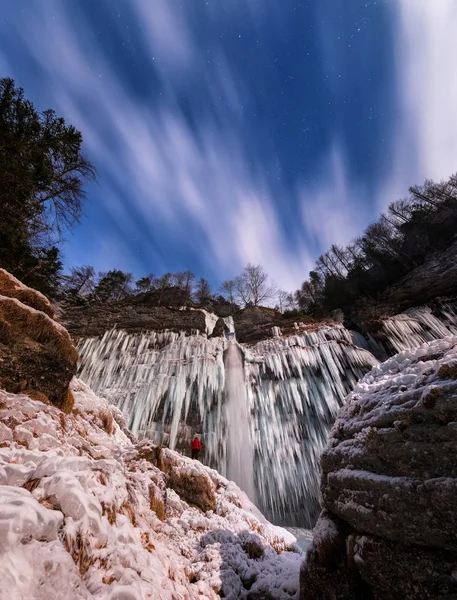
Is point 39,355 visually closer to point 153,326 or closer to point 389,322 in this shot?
point 153,326

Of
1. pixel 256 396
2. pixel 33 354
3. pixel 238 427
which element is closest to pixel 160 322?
pixel 256 396

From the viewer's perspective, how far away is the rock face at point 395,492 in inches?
96.0

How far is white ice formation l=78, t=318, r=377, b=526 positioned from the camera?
11008 millimetres

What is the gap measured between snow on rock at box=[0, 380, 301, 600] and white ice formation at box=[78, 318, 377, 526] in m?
5.19

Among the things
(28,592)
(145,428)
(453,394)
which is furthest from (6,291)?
(145,428)

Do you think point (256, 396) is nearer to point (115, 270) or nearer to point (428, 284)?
point (428, 284)

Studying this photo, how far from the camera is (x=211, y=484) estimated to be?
6117 mm

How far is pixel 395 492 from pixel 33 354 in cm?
537

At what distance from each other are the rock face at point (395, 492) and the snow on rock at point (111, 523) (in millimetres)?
1262

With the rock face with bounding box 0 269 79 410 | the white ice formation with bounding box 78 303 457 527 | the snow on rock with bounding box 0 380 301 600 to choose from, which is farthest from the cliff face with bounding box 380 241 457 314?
the rock face with bounding box 0 269 79 410

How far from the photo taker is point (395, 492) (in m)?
2.76

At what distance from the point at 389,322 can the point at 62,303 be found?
20950 mm

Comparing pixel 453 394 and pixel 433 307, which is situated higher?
pixel 433 307

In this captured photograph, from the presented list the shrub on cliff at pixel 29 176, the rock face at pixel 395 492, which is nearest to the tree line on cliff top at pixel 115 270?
the shrub on cliff at pixel 29 176
